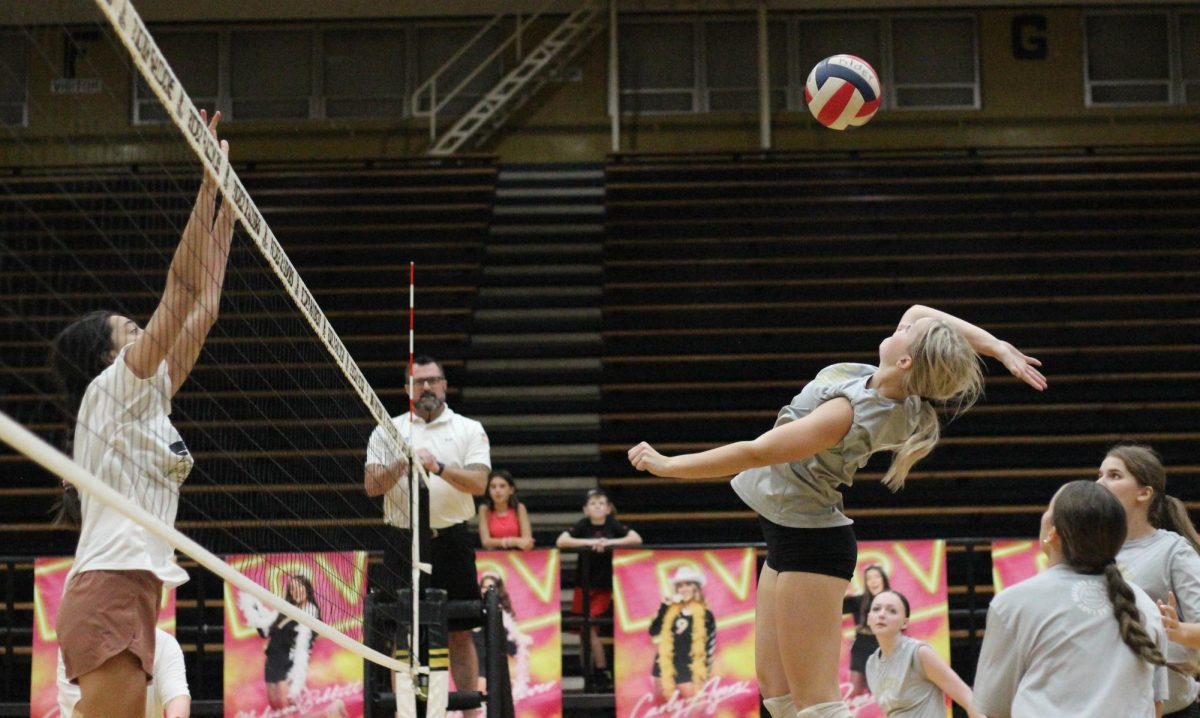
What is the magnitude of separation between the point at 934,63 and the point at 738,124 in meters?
2.62

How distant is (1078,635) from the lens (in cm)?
329

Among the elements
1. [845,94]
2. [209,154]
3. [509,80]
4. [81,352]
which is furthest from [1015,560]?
[509,80]

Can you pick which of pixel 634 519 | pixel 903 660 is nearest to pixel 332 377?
pixel 634 519

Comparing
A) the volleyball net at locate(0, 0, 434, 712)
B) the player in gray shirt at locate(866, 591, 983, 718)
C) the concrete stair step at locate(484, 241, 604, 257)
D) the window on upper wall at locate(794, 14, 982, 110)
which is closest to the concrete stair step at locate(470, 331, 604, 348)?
the volleyball net at locate(0, 0, 434, 712)

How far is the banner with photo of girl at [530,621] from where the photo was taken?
25.1ft

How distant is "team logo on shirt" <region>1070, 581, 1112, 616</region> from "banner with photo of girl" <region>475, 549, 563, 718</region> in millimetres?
4683

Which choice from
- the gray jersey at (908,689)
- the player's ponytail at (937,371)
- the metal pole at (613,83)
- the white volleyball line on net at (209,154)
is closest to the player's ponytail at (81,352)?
the white volleyball line on net at (209,154)

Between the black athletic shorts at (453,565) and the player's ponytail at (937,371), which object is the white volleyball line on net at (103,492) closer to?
the player's ponytail at (937,371)

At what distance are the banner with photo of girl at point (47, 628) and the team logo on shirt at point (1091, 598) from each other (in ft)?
18.1

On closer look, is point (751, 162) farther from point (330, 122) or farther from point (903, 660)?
point (903, 660)

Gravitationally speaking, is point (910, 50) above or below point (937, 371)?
above

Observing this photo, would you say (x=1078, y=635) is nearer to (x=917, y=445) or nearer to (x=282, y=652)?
(x=917, y=445)

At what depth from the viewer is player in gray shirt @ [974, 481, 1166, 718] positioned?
3291 mm

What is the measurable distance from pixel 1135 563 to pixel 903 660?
215 cm
